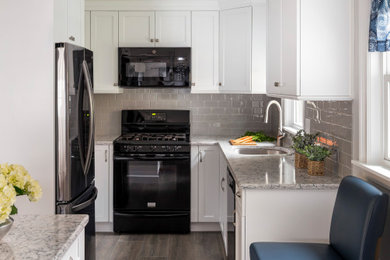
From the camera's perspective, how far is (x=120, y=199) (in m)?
4.38

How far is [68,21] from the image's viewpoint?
3287mm

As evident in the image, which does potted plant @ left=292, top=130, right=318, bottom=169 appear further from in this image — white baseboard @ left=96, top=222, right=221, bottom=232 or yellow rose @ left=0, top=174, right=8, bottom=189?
yellow rose @ left=0, top=174, right=8, bottom=189

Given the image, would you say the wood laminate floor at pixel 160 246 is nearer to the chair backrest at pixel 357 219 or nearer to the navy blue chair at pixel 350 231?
the navy blue chair at pixel 350 231

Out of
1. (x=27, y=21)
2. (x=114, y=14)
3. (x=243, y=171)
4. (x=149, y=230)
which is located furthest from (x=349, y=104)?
(x=114, y=14)

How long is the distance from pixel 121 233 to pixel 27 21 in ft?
7.69

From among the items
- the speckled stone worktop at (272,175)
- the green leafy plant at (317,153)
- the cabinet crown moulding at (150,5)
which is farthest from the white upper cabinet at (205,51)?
the green leafy plant at (317,153)

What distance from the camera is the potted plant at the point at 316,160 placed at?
2.66m

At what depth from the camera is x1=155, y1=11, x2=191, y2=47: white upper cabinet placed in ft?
15.1

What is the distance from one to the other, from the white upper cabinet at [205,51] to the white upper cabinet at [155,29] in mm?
104

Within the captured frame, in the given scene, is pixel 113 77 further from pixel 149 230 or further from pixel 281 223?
pixel 281 223

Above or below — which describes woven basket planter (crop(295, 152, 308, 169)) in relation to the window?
below

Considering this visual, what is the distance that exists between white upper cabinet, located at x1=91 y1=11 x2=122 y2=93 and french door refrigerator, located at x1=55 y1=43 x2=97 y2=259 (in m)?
1.30

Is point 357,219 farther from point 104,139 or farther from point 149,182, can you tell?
point 104,139

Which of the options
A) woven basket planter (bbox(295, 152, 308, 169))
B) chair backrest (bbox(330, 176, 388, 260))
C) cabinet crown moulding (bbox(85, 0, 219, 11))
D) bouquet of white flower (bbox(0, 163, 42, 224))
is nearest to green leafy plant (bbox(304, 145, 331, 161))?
woven basket planter (bbox(295, 152, 308, 169))
